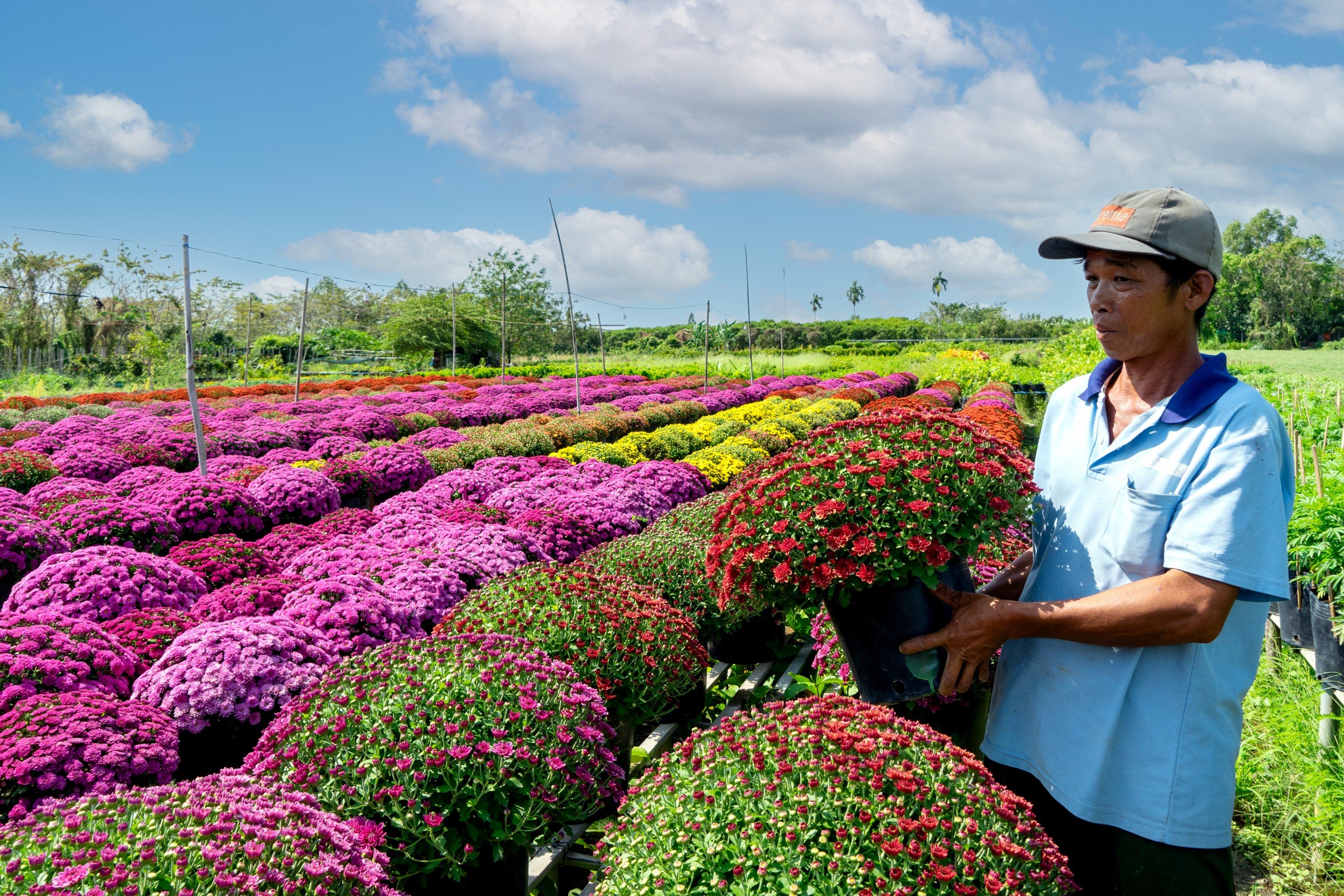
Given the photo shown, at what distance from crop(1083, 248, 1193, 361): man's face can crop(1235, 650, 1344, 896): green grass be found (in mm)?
2663

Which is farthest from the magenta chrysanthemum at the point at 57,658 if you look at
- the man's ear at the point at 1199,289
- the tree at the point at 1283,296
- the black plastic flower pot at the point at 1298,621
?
the tree at the point at 1283,296

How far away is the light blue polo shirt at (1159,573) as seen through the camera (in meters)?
1.62

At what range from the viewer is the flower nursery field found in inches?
70.6

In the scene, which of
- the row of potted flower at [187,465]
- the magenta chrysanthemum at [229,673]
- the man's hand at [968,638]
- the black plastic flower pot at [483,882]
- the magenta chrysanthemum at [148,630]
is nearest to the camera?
the man's hand at [968,638]

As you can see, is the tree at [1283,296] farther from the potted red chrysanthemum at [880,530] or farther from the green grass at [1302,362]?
the potted red chrysanthemum at [880,530]

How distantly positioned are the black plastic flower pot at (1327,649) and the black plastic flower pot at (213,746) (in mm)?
5164

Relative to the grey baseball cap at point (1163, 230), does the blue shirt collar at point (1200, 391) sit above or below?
below

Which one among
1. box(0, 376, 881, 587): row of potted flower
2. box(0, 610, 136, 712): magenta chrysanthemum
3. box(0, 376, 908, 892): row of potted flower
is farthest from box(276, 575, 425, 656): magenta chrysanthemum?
box(0, 376, 881, 587): row of potted flower

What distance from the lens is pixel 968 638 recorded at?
6.49ft

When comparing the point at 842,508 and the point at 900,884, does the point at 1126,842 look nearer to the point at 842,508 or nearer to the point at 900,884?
the point at 900,884

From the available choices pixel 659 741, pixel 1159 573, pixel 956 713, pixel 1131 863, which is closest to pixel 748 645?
pixel 659 741

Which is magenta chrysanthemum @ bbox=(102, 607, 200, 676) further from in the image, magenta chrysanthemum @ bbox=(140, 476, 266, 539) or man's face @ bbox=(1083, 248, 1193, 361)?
man's face @ bbox=(1083, 248, 1193, 361)

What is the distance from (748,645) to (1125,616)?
12.9 feet

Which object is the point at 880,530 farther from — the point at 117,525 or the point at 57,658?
the point at 117,525
